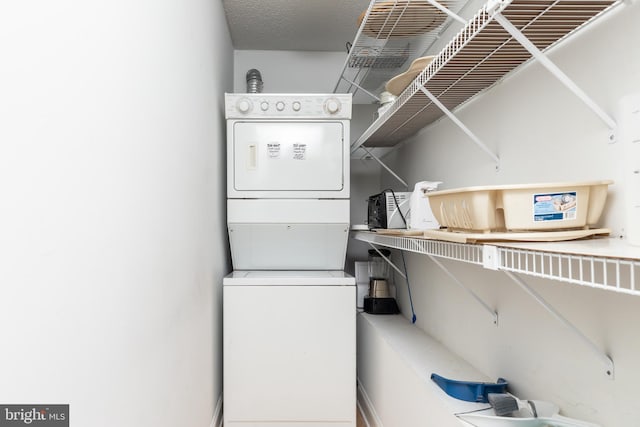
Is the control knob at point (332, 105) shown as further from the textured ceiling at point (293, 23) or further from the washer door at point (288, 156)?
the textured ceiling at point (293, 23)

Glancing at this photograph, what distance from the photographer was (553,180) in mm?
1192

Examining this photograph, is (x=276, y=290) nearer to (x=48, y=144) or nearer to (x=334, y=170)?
(x=334, y=170)

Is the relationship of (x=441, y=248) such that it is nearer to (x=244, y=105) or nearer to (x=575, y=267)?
(x=575, y=267)

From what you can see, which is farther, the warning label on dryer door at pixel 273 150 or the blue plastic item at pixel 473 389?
the warning label on dryer door at pixel 273 150

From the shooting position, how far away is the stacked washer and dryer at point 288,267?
217cm

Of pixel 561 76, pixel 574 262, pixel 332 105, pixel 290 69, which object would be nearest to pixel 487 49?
pixel 561 76

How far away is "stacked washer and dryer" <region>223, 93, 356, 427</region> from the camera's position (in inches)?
85.5

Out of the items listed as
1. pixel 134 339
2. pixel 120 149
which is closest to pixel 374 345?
pixel 134 339

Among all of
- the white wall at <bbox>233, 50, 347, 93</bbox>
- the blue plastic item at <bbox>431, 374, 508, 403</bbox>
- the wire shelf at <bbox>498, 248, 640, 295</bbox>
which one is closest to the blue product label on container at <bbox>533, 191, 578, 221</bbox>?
the wire shelf at <bbox>498, 248, 640, 295</bbox>

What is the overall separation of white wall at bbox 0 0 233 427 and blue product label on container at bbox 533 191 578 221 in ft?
2.98

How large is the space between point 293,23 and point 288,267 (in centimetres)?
157

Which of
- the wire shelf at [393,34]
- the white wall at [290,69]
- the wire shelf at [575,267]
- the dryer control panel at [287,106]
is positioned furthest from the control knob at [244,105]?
the wire shelf at [575,267]

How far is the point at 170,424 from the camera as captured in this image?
1374 mm

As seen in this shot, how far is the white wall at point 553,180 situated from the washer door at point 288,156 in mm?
725
